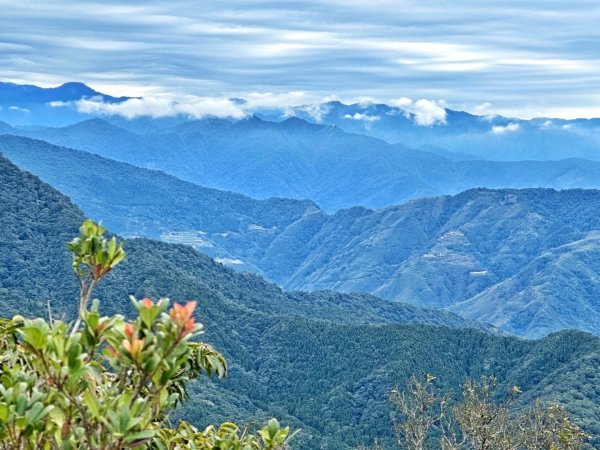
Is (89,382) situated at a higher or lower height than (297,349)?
higher

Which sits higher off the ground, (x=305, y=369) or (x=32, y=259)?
(x=32, y=259)

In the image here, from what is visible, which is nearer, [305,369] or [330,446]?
[330,446]

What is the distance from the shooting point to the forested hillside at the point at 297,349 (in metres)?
143

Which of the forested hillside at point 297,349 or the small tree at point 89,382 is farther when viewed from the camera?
the forested hillside at point 297,349

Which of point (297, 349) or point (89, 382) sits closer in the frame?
point (89, 382)

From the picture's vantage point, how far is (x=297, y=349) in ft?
585

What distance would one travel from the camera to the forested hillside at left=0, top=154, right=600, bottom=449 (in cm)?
14338

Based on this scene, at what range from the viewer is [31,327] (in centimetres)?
708

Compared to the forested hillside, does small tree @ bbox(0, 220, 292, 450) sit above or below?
above

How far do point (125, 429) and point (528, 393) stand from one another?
5660 inches

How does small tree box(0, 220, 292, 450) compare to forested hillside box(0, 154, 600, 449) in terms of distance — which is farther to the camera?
forested hillside box(0, 154, 600, 449)

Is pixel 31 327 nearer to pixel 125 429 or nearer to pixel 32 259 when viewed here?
pixel 125 429

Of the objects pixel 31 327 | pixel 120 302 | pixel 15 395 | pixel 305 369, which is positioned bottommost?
pixel 305 369

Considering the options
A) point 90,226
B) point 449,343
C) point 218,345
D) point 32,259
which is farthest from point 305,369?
point 90,226
